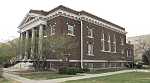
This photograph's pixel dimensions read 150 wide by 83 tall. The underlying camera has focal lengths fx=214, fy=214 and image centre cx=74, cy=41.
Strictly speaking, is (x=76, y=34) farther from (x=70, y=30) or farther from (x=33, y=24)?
(x=33, y=24)

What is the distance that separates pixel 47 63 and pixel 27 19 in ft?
41.7

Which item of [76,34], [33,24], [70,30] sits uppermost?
[33,24]

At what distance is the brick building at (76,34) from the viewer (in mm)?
34844

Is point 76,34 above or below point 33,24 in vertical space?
below

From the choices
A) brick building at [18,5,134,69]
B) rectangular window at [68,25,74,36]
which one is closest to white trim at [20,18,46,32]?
brick building at [18,5,134,69]

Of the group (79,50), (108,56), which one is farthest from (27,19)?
(108,56)

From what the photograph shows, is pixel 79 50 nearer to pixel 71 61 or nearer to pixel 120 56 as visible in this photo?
pixel 71 61

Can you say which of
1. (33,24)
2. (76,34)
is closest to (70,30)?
(76,34)

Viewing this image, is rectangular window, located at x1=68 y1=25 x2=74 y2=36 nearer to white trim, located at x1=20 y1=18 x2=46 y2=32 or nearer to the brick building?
the brick building

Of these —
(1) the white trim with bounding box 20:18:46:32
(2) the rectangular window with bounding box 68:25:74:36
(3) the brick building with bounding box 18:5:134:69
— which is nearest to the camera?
(3) the brick building with bounding box 18:5:134:69

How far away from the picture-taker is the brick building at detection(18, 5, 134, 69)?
114ft

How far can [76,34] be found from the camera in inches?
1458

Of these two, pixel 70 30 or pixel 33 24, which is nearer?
pixel 70 30

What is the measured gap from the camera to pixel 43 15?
39.0 meters
